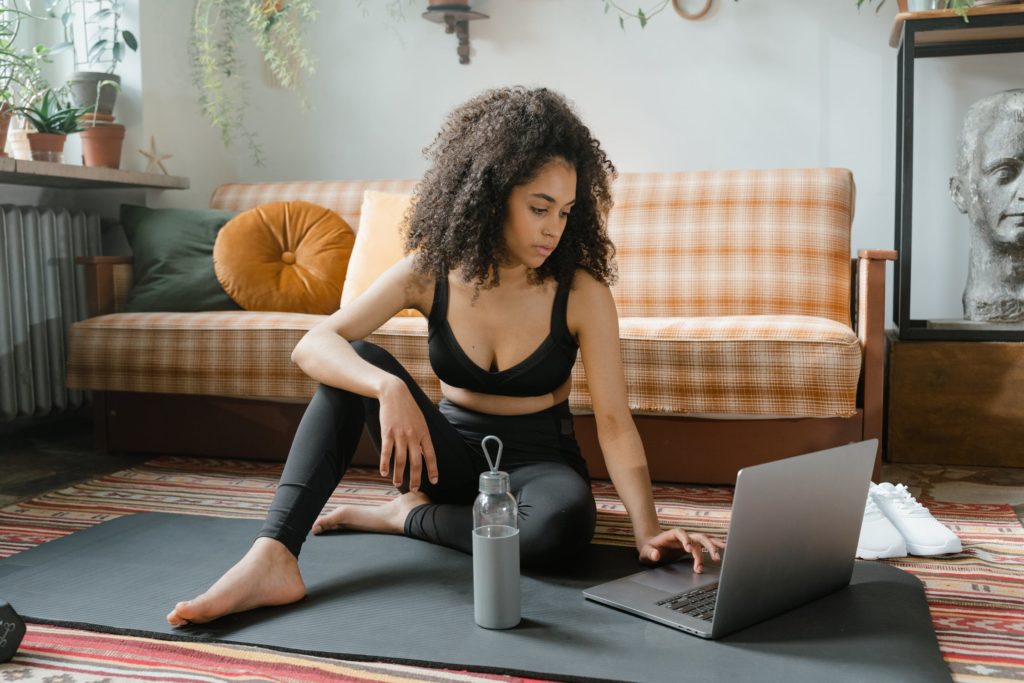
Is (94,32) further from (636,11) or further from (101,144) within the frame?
(636,11)

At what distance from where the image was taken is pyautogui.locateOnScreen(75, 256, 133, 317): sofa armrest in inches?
111

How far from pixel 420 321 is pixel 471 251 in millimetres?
798

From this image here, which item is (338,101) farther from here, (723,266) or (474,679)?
(474,679)

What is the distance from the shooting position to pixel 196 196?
3.45 meters

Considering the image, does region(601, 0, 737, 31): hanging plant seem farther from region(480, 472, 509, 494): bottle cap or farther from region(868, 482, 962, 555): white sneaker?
region(480, 472, 509, 494): bottle cap

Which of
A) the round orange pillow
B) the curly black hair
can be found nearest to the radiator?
the round orange pillow

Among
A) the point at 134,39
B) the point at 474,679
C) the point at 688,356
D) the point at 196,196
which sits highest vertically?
the point at 134,39

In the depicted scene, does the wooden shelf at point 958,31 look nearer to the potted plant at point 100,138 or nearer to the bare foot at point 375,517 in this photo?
the bare foot at point 375,517

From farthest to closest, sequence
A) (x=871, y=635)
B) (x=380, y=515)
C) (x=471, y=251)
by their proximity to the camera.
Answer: (x=380, y=515)
(x=471, y=251)
(x=871, y=635)

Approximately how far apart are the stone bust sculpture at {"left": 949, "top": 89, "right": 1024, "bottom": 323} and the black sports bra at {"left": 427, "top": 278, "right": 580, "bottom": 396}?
1.53m

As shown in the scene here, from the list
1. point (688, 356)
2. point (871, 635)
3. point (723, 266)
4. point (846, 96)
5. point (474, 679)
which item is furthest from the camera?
point (846, 96)

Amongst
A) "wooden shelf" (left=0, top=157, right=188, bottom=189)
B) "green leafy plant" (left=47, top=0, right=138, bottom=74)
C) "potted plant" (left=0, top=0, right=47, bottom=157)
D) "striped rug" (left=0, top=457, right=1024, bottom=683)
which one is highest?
"green leafy plant" (left=47, top=0, right=138, bottom=74)

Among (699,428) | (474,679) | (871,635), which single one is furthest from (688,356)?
(474,679)

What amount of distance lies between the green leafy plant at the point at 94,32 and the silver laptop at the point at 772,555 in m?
2.55
